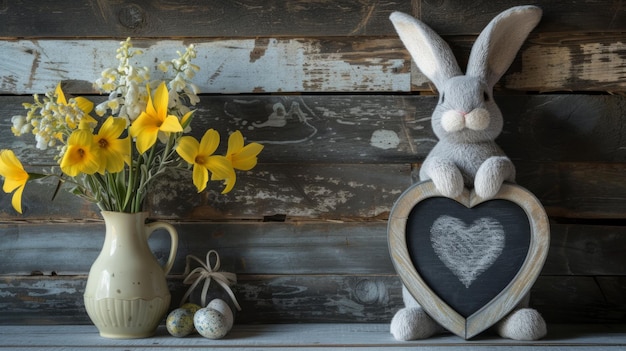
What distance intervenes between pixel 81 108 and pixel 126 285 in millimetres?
346

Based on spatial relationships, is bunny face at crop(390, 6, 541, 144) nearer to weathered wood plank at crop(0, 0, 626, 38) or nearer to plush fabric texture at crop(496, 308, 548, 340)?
weathered wood plank at crop(0, 0, 626, 38)

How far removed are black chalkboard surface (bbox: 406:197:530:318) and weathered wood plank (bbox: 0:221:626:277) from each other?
0.17 meters

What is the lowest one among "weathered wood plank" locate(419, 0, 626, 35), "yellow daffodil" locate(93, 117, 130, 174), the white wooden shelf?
the white wooden shelf

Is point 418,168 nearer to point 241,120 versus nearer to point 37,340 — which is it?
point 241,120

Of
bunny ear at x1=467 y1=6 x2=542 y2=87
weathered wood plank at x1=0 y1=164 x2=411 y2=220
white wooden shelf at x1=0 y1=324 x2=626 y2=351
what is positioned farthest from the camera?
weathered wood plank at x1=0 y1=164 x2=411 y2=220

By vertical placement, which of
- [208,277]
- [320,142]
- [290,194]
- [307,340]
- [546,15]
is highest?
[546,15]

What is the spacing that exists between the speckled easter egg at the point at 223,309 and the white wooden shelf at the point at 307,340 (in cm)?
3

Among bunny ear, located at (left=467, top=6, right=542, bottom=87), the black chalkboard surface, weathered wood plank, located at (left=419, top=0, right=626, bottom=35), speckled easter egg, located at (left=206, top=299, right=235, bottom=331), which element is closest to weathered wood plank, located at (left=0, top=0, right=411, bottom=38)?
weathered wood plank, located at (left=419, top=0, right=626, bottom=35)

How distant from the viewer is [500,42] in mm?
1435

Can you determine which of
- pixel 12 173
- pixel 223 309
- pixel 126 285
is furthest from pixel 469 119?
pixel 12 173

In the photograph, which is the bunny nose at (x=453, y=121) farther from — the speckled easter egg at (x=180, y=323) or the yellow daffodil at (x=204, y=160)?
the speckled easter egg at (x=180, y=323)

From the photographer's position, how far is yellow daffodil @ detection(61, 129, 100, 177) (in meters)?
1.28

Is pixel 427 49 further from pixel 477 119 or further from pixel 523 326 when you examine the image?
pixel 523 326

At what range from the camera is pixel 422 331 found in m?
1.33
